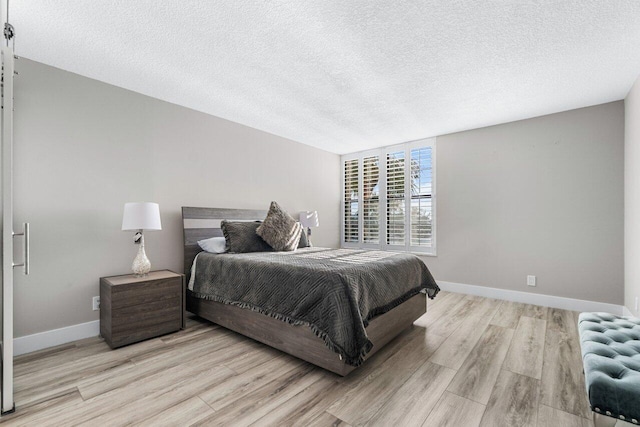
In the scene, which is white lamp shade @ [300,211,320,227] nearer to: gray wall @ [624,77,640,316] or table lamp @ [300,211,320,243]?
table lamp @ [300,211,320,243]

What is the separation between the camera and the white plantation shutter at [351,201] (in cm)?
571

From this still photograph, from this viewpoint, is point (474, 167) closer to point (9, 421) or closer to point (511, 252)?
point (511, 252)

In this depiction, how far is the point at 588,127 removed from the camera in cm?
340

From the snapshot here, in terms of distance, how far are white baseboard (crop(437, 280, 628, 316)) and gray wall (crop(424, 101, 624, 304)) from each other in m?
0.06

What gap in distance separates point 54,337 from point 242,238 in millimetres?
1826

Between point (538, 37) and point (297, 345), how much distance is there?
290 centimetres

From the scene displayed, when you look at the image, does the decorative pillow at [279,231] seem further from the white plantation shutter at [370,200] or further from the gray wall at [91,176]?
the white plantation shutter at [370,200]

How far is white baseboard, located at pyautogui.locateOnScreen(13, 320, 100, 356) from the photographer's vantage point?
2357 millimetres

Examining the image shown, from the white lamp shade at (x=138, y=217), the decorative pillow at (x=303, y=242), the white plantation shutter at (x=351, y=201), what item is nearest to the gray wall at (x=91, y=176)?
the white lamp shade at (x=138, y=217)

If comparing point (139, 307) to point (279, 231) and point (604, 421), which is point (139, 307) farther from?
point (604, 421)

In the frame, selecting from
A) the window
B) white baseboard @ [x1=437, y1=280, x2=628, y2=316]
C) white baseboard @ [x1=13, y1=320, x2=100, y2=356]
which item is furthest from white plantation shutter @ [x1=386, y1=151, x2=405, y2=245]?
white baseboard @ [x1=13, y1=320, x2=100, y2=356]

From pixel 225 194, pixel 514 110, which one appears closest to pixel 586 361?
pixel 514 110

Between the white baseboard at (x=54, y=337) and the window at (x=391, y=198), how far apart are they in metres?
4.18

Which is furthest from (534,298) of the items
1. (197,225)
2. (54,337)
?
(54,337)
